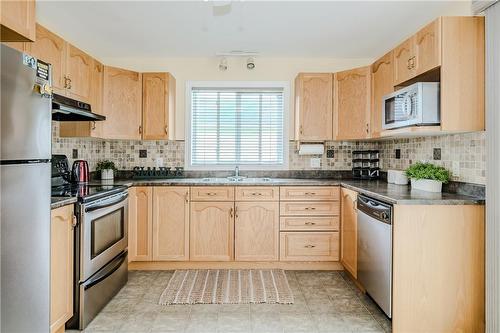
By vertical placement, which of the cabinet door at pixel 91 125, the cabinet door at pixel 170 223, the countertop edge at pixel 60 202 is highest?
the cabinet door at pixel 91 125

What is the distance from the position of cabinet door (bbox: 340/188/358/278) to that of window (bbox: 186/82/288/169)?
1017mm

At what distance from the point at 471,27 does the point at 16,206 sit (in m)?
2.80

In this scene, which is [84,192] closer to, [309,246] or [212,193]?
[212,193]

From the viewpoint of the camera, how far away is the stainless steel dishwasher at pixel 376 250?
85.6 inches

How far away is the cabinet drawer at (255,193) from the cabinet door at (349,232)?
0.68 metres

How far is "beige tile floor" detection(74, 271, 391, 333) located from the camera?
2.25 m

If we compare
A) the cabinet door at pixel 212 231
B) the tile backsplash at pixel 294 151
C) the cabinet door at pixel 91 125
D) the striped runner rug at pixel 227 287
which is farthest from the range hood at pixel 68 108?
the striped runner rug at pixel 227 287

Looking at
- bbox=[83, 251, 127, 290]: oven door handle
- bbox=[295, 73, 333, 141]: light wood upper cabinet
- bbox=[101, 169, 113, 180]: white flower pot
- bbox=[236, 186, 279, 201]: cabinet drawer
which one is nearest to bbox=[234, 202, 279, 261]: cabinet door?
bbox=[236, 186, 279, 201]: cabinet drawer

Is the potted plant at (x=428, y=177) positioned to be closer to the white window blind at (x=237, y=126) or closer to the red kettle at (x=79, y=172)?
the white window blind at (x=237, y=126)

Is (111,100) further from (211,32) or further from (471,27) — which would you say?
(471,27)

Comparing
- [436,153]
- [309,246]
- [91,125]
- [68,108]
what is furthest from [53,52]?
[436,153]

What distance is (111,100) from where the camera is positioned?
11.1 ft

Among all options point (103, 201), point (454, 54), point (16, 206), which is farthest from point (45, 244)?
point (454, 54)

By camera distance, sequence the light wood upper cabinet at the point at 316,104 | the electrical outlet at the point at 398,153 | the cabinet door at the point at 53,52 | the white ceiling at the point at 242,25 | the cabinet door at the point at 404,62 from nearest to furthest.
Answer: the cabinet door at the point at 53,52 < the cabinet door at the point at 404,62 < the white ceiling at the point at 242,25 < the electrical outlet at the point at 398,153 < the light wood upper cabinet at the point at 316,104
